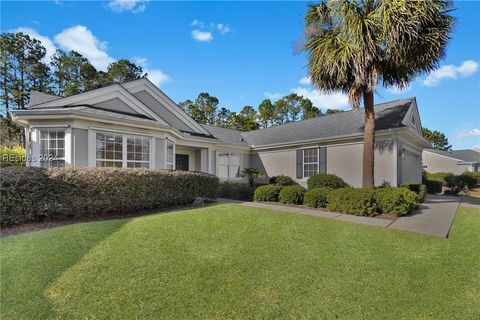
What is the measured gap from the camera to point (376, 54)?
353 inches

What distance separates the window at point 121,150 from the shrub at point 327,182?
791cm

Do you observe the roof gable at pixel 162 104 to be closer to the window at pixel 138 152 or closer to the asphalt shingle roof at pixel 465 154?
the window at pixel 138 152

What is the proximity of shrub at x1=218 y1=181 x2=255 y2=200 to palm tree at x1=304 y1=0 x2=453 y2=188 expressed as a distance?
5.87 m

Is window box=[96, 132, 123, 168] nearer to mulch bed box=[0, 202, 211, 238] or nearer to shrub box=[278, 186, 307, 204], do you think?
mulch bed box=[0, 202, 211, 238]

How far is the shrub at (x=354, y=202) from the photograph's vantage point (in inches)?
325

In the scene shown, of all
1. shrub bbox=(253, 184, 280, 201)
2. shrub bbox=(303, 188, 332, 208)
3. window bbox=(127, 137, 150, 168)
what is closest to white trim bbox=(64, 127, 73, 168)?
window bbox=(127, 137, 150, 168)

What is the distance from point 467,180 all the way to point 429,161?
19080 millimetres

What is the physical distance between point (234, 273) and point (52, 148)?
29.2 feet

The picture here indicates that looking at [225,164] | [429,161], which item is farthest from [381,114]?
[429,161]

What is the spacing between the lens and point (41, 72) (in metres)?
32.5

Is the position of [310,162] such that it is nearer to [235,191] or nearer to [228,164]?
[235,191]

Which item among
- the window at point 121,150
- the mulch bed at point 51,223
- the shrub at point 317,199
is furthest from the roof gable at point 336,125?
the mulch bed at point 51,223

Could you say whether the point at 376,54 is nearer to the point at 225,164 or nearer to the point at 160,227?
the point at 160,227

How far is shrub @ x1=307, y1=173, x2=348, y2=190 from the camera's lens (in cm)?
1220
